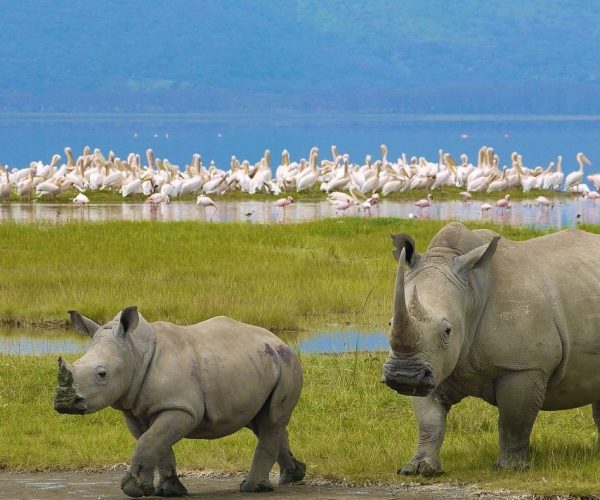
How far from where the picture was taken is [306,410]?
10.6m

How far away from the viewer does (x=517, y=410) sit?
8141 millimetres

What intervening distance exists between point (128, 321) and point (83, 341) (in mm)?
8340

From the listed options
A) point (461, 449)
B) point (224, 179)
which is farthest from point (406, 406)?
point (224, 179)

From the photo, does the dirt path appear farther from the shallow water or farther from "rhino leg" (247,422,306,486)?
the shallow water

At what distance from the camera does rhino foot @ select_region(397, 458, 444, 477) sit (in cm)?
816

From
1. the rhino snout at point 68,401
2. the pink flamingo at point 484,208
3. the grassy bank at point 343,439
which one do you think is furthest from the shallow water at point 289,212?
the rhino snout at point 68,401

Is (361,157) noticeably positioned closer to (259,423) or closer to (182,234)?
(182,234)

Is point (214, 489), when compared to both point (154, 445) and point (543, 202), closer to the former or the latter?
point (154, 445)

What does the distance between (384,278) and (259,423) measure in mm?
11196

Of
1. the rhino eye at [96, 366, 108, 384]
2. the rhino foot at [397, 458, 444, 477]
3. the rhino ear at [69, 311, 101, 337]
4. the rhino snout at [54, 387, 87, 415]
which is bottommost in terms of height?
the rhino foot at [397, 458, 444, 477]

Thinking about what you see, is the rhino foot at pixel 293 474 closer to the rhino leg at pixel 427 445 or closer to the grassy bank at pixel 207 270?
the rhino leg at pixel 427 445

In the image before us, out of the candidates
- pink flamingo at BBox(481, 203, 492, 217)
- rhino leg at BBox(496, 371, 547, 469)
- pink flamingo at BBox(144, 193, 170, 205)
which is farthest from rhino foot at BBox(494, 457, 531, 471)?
pink flamingo at BBox(144, 193, 170, 205)

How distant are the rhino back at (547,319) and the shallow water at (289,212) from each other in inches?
838

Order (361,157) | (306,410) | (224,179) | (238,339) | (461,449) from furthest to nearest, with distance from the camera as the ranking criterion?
(361,157) → (224,179) → (306,410) → (461,449) → (238,339)
